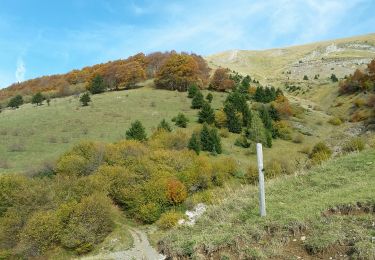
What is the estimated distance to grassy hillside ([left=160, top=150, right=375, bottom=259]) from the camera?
8.61 metres

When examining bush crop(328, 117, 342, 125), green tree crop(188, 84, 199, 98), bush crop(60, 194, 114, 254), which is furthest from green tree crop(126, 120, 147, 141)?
bush crop(328, 117, 342, 125)

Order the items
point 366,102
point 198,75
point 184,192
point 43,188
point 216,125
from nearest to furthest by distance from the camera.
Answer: point 43,188 → point 184,192 → point 216,125 → point 366,102 → point 198,75

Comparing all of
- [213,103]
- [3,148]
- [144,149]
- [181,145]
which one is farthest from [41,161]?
[213,103]

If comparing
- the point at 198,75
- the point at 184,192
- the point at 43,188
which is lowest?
the point at 184,192

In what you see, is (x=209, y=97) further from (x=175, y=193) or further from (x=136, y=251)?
Result: (x=136, y=251)

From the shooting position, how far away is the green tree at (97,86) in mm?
92000

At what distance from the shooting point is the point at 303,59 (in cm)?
15250

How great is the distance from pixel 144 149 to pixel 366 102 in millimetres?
40600

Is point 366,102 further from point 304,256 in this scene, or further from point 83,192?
point 304,256

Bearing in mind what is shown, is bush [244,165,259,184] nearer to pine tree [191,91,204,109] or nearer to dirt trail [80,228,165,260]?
dirt trail [80,228,165,260]

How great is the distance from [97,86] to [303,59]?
88.6 m

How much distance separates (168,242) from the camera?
34.6 ft

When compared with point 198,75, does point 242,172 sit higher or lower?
lower

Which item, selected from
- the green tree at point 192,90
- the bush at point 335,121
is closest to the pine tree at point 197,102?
the green tree at point 192,90
